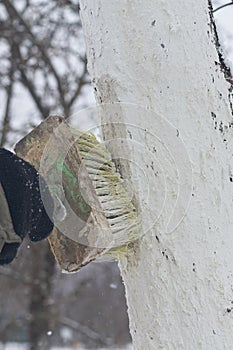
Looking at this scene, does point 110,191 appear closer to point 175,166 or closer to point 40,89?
point 175,166

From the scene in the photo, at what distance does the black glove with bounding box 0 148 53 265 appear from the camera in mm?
664

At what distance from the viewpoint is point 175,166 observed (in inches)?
25.4

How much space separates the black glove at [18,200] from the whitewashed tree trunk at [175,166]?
3.9 inches

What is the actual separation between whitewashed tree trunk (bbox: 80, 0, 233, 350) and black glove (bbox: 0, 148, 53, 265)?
98 mm

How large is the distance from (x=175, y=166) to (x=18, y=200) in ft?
0.55

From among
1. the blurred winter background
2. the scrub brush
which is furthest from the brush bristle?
the blurred winter background

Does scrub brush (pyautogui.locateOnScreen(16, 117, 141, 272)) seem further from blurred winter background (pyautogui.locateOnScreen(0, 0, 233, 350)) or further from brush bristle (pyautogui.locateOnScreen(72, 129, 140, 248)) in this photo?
blurred winter background (pyautogui.locateOnScreen(0, 0, 233, 350))

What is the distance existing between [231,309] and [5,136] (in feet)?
8.89

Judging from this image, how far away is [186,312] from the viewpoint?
0.63 meters

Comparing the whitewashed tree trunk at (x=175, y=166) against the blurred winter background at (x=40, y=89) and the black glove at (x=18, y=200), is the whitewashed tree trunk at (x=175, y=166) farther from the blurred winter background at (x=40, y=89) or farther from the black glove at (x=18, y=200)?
the blurred winter background at (x=40, y=89)

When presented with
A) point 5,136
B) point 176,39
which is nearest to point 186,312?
point 176,39

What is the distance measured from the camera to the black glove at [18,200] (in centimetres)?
66

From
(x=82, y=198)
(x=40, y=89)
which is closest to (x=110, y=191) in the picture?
(x=82, y=198)

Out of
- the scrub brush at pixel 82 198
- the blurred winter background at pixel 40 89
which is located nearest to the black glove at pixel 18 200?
the scrub brush at pixel 82 198
